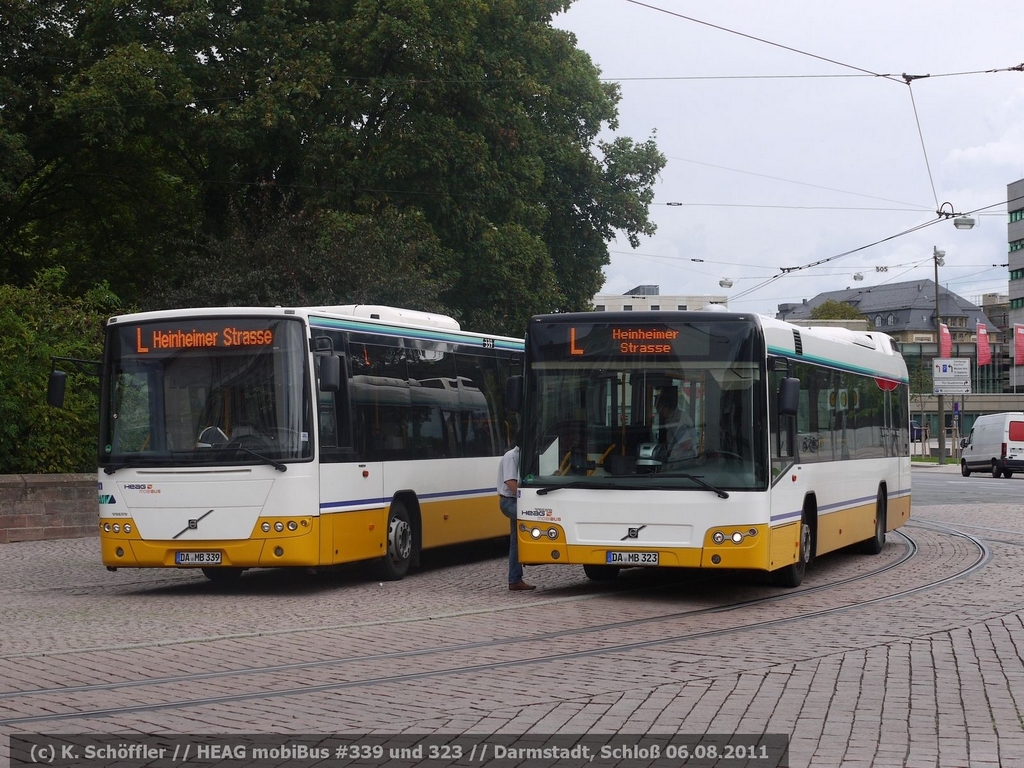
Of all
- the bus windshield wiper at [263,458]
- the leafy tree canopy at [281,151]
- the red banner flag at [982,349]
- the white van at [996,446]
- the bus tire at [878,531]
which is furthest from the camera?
the red banner flag at [982,349]

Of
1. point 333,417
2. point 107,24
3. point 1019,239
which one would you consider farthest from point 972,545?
point 1019,239

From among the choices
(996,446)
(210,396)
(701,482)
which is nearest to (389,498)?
(210,396)

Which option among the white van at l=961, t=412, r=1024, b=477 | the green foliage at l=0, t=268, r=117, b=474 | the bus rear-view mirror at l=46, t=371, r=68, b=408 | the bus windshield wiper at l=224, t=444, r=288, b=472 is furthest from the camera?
the white van at l=961, t=412, r=1024, b=477

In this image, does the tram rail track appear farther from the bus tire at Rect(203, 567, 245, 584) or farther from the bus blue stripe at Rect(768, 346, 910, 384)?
the bus tire at Rect(203, 567, 245, 584)

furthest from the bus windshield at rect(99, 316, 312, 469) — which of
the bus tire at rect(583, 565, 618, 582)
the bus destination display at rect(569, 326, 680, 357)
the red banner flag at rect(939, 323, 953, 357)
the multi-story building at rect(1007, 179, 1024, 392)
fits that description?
the multi-story building at rect(1007, 179, 1024, 392)

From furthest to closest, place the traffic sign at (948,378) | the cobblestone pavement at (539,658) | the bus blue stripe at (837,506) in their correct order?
the traffic sign at (948,378) → the bus blue stripe at (837,506) → the cobblestone pavement at (539,658)

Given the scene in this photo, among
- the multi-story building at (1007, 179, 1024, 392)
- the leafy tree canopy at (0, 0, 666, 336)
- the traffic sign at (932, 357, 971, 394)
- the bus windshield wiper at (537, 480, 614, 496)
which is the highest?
the multi-story building at (1007, 179, 1024, 392)

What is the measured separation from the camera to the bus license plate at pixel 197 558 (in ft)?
46.8

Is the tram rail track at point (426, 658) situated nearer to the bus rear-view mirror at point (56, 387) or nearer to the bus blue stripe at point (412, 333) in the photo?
the bus blue stripe at point (412, 333)

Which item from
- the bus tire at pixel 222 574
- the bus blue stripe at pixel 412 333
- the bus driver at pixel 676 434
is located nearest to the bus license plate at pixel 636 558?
the bus driver at pixel 676 434

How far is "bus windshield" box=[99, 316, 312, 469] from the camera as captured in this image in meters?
14.2

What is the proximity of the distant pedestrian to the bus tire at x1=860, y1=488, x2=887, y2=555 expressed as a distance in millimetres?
6332

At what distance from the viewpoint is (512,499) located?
14523 millimetres

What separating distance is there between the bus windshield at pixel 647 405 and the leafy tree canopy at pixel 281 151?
14.7 meters
